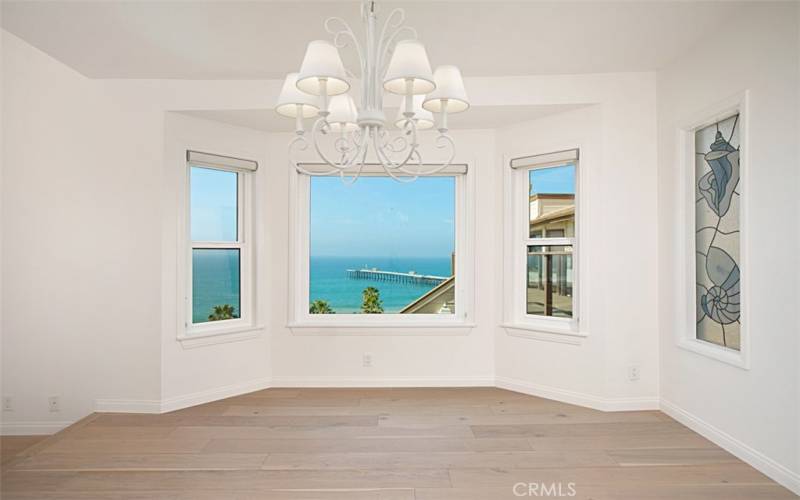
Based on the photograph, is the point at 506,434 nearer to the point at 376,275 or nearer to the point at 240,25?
the point at 376,275

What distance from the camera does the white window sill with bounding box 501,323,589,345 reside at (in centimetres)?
373

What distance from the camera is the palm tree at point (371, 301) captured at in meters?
4.45

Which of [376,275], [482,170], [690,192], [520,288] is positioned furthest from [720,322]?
[376,275]

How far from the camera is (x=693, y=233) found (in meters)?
3.27

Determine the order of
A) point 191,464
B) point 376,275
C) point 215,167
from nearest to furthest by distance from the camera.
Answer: point 191,464 < point 215,167 < point 376,275

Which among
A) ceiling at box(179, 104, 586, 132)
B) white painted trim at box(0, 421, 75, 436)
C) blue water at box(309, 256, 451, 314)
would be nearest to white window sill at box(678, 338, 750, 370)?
ceiling at box(179, 104, 586, 132)

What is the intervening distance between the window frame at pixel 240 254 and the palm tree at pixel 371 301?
3.19ft

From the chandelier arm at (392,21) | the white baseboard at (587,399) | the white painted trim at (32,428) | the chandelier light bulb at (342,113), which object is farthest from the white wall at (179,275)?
the white baseboard at (587,399)

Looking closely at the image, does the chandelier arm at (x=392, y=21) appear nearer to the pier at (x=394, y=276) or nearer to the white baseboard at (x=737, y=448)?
the pier at (x=394, y=276)

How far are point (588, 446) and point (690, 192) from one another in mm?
1807

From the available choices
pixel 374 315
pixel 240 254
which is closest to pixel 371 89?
pixel 240 254

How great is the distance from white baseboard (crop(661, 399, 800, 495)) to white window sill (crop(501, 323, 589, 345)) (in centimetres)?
74

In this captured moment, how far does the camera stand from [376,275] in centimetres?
446

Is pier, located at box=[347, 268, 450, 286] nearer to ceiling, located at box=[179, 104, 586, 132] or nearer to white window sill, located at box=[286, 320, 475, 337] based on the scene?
white window sill, located at box=[286, 320, 475, 337]
